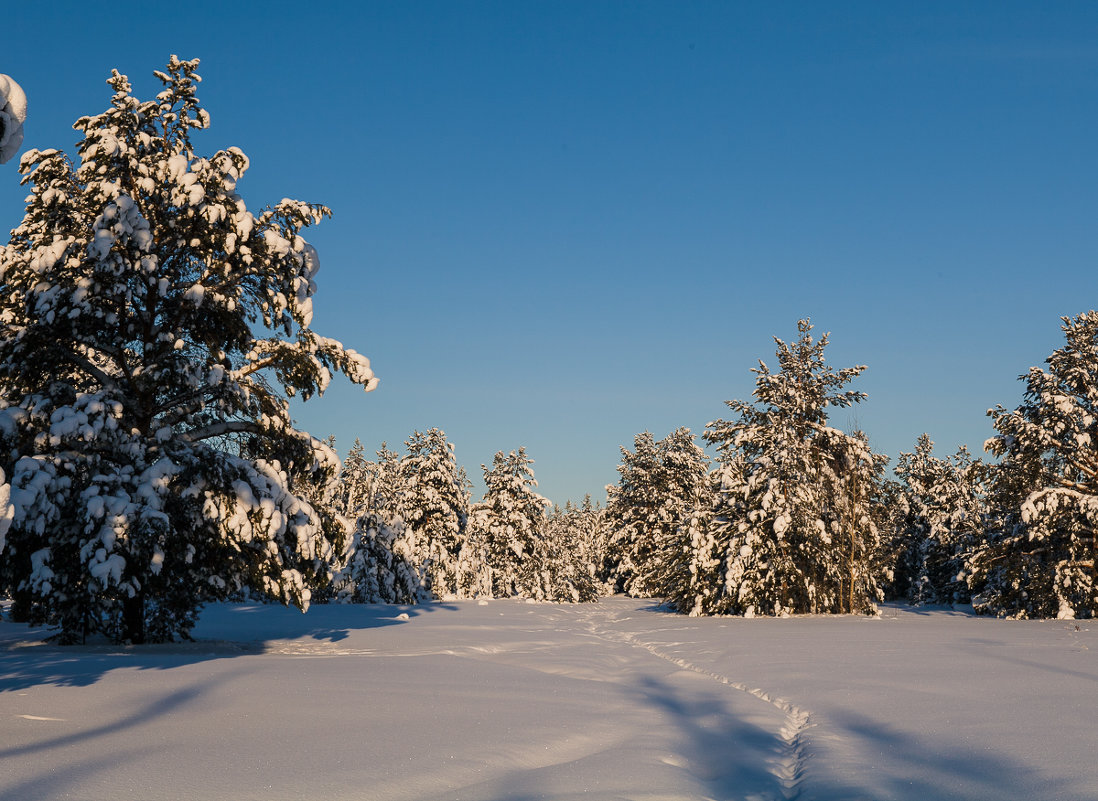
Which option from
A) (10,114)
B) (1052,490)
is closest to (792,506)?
(1052,490)

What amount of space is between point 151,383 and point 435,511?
28155 millimetres

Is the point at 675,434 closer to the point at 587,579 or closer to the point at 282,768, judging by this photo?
the point at 587,579

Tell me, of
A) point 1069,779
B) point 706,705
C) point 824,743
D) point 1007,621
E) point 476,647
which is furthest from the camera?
point 1007,621

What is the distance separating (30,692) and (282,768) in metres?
3.76

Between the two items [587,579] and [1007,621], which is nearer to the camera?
[1007,621]

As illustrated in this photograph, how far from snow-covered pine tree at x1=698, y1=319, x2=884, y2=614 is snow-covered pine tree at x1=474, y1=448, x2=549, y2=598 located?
17.7m

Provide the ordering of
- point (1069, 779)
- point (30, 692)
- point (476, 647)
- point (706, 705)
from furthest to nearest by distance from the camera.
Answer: point (476, 647), point (706, 705), point (30, 692), point (1069, 779)

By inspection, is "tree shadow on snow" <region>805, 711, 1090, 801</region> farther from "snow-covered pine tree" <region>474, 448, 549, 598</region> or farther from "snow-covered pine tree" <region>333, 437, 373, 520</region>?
"snow-covered pine tree" <region>474, 448, 549, 598</region>

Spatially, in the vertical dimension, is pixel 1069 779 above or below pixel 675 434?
below

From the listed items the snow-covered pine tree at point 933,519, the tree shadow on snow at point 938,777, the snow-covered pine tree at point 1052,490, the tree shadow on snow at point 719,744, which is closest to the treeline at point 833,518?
the snow-covered pine tree at point 1052,490

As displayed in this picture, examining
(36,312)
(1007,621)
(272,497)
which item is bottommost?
(1007,621)

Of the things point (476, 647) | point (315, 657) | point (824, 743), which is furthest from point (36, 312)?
point (824, 743)

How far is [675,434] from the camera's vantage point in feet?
156

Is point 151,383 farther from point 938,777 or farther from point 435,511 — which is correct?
point 435,511
